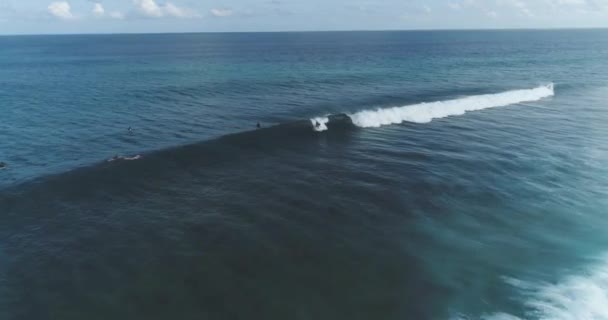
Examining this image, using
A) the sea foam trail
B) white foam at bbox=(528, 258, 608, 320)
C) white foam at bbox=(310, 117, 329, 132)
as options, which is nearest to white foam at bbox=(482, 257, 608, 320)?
white foam at bbox=(528, 258, 608, 320)

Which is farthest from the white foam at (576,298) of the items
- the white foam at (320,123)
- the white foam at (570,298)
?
the white foam at (320,123)

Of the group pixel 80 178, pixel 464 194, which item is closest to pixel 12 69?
pixel 80 178

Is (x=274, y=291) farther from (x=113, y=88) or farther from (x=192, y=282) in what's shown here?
(x=113, y=88)

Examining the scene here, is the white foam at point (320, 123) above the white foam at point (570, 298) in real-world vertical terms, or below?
above

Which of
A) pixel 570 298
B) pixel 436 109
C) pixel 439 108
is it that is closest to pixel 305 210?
pixel 570 298

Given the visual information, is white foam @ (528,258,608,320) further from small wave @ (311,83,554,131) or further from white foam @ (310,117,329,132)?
small wave @ (311,83,554,131)

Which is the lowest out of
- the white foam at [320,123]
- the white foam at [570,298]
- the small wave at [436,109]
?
the white foam at [570,298]

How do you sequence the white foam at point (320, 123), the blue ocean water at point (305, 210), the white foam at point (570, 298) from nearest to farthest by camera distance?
1. the white foam at point (570, 298)
2. the blue ocean water at point (305, 210)
3. the white foam at point (320, 123)

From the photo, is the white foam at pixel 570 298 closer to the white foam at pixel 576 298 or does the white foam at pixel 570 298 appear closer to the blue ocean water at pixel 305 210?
the white foam at pixel 576 298
